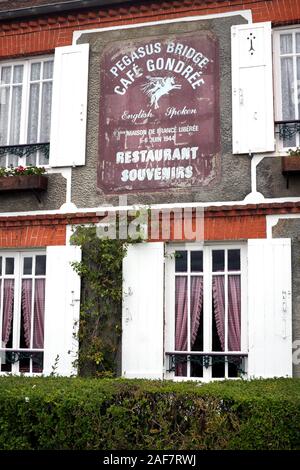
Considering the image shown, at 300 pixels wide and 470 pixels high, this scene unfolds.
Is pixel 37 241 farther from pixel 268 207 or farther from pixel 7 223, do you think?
pixel 268 207

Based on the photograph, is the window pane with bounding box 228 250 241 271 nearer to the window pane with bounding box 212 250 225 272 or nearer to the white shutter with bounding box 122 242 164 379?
the window pane with bounding box 212 250 225 272

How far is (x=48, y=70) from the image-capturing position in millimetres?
10586

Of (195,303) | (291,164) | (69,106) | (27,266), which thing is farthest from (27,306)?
(291,164)

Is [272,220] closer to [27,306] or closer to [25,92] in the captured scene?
[27,306]

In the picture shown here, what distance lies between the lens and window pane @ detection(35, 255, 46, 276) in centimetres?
1002

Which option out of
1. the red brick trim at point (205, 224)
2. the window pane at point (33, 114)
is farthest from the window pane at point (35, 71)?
the red brick trim at point (205, 224)

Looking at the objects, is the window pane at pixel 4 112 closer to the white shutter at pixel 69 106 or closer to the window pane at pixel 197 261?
the white shutter at pixel 69 106

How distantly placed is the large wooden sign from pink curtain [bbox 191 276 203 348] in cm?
137

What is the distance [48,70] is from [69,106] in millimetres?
875

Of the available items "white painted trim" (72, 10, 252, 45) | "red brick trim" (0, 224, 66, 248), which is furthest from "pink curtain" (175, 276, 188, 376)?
"white painted trim" (72, 10, 252, 45)

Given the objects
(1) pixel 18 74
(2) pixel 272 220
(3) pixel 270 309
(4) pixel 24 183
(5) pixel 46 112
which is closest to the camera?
(3) pixel 270 309

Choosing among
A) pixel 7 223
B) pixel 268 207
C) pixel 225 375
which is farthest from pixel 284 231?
pixel 7 223

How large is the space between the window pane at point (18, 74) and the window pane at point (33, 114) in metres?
0.25

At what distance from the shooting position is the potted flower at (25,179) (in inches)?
390
